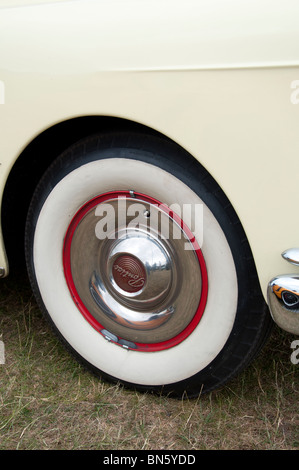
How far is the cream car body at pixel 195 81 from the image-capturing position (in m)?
1.25

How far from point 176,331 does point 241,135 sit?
71 centimetres

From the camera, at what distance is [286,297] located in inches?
53.0

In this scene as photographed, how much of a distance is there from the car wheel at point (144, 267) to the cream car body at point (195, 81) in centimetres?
13

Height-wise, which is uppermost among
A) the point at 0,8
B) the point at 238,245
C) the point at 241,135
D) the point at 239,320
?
the point at 0,8

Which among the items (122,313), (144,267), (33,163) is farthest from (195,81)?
(122,313)

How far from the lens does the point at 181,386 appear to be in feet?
5.61

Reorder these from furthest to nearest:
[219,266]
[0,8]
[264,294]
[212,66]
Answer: [0,8] < [219,266] < [264,294] < [212,66]

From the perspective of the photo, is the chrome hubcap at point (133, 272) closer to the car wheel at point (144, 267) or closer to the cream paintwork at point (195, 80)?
the car wheel at point (144, 267)

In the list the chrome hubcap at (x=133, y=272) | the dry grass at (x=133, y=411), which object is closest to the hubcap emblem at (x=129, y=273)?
the chrome hubcap at (x=133, y=272)

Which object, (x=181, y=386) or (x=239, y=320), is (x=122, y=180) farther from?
(x=181, y=386)

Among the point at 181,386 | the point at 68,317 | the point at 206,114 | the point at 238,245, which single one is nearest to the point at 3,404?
the point at 68,317

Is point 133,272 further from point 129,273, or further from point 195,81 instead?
point 195,81

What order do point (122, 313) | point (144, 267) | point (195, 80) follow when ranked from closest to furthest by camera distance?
point (195, 80) → point (144, 267) → point (122, 313)

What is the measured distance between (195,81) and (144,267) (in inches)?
24.4
